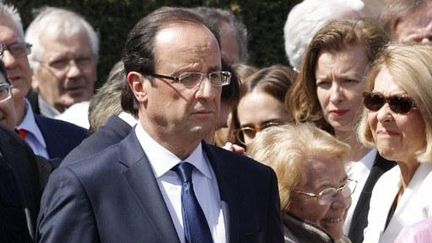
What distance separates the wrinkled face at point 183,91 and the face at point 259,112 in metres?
2.21

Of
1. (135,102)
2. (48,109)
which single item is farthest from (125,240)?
(48,109)

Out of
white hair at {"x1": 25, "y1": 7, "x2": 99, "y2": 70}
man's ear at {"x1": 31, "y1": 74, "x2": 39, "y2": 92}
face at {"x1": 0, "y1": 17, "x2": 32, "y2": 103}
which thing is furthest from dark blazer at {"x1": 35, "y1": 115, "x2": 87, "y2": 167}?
man's ear at {"x1": 31, "y1": 74, "x2": 39, "y2": 92}

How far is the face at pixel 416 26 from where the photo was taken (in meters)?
7.07

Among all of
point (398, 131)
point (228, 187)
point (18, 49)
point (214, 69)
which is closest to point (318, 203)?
point (398, 131)

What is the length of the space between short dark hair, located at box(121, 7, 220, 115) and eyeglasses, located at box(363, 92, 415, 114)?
0.84 meters

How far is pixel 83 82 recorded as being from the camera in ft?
30.7

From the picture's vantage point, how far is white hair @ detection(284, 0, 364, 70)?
7.31 m

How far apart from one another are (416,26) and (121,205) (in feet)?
9.79

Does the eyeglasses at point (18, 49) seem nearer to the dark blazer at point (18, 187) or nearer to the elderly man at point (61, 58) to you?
the elderly man at point (61, 58)

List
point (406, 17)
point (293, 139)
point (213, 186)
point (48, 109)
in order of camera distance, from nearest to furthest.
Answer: point (213, 186) → point (293, 139) → point (406, 17) → point (48, 109)

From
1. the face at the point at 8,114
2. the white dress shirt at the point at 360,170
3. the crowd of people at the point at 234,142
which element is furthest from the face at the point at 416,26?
the face at the point at 8,114

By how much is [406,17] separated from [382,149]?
1.86 metres

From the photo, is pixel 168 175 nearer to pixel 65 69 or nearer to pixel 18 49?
pixel 18 49

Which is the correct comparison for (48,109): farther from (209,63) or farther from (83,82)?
(209,63)
